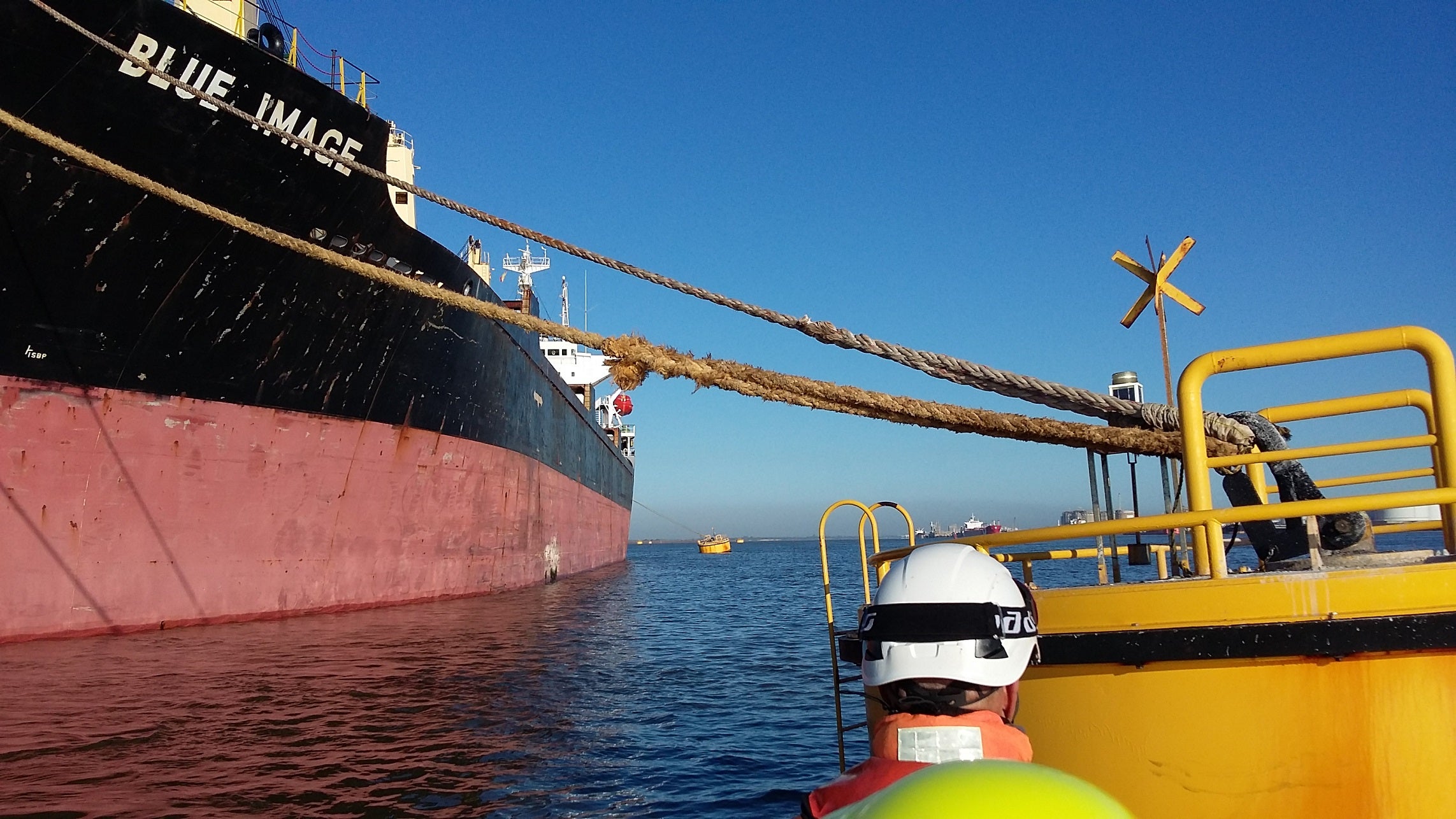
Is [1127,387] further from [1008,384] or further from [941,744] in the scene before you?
[941,744]

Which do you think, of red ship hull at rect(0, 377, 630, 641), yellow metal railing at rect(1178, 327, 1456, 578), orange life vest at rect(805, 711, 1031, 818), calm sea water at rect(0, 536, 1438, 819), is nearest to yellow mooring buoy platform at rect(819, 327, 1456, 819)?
yellow metal railing at rect(1178, 327, 1456, 578)

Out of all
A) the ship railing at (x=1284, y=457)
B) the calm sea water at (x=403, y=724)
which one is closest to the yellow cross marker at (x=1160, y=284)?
the calm sea water at (x=403, y=724)

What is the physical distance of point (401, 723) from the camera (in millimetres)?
6902

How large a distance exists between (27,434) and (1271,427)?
11097 mm

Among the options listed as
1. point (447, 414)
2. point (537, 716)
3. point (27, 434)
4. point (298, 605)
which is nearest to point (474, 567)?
point (447, 414)

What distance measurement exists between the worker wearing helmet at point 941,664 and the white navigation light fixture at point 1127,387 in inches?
148

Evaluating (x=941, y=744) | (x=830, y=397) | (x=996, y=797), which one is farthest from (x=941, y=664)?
(x=830, y=397)

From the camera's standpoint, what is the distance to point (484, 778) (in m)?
5.71

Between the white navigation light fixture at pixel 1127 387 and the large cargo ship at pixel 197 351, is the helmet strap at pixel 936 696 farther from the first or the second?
the large cargo ship at pixel 197 351

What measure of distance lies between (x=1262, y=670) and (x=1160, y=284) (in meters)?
12.3

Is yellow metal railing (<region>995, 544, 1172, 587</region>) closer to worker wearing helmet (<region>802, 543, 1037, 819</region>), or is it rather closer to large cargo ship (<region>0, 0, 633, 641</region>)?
worker wearing helmet (<region>802, 543, 1037, 819</region>)

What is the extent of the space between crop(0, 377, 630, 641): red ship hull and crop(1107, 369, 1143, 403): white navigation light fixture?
10217 mm

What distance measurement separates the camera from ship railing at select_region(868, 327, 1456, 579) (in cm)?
291

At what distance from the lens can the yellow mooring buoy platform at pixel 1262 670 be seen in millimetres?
2775
